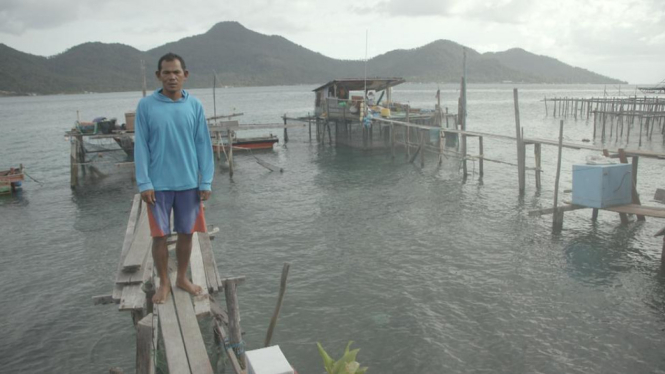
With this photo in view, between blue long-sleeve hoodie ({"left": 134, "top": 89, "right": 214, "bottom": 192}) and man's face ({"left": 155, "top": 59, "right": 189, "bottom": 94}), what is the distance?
0.10 meters

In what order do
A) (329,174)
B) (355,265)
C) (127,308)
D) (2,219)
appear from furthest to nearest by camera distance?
(329,174), (2,219), (355,265), (127,308)

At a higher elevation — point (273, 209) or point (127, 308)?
point (127, 308)

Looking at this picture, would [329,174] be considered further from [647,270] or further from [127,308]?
[127,308]

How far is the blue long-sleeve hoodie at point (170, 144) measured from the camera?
5.04 m

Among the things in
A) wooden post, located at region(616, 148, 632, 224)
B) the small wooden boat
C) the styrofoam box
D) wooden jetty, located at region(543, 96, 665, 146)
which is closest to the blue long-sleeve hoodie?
the styrofoam box

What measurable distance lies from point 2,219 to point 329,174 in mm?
15096

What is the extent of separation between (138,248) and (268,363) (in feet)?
12.1

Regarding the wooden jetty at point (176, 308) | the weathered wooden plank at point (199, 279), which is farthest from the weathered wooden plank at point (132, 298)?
the weathered wooden plank at point (199, 279)

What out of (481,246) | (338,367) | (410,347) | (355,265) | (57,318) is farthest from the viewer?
(481,246)

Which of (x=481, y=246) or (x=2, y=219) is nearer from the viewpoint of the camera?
(x=481, y=246)

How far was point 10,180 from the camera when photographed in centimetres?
2367

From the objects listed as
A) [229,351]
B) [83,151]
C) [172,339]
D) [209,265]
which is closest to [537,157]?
[209,265]

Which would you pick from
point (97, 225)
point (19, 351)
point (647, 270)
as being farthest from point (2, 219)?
point (647, 270)

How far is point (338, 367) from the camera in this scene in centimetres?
472
